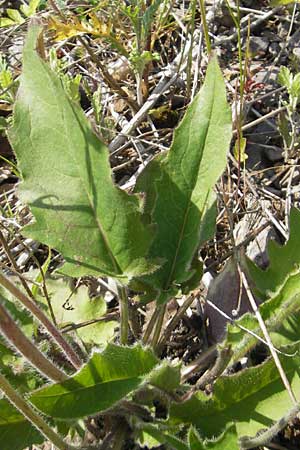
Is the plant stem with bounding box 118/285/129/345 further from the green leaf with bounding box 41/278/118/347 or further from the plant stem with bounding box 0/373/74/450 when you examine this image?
the plant stem with bounding box 0/373/74/450

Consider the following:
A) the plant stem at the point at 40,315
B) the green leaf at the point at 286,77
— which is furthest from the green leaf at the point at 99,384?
the green leaf at the point at 286,77

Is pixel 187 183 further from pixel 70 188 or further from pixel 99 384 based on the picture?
pixel 99 384

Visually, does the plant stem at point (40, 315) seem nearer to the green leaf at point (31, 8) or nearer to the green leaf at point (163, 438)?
the green leaf at point (163, 438)

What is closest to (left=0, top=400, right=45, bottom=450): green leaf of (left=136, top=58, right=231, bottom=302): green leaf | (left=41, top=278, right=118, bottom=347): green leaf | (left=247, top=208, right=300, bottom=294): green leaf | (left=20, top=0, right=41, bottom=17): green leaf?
(left=41, top=278, right=118, bottom=347): green leaf

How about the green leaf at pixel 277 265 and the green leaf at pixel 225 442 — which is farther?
the green leaf at pixel 277 265

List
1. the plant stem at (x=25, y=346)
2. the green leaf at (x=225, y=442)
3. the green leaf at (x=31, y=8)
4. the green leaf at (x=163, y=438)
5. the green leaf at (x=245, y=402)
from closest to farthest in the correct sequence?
the plant stem at (x=25, y=346) → the green leaf at (x=225, y=442) → the green leaf at (x=163, y=438) → the green leaf at (x=245, y=402) → the green leaf at (x=31, y=8)
